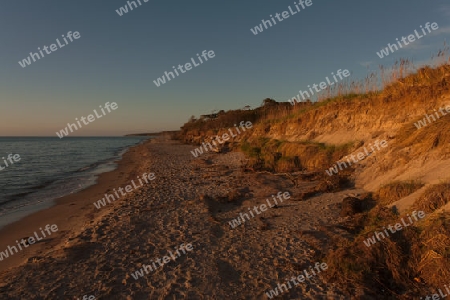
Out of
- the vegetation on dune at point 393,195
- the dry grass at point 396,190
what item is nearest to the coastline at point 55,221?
the vegetation on dune at point 393,195

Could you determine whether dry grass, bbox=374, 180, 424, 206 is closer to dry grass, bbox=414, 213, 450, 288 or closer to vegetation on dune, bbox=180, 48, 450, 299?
vegetation on dune, bbox=180, 48, 450, 299

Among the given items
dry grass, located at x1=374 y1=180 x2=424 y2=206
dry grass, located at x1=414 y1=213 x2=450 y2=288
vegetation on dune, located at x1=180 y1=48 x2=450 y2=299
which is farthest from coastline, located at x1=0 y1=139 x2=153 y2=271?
dry grass, located at x1=374 y1=180 x2=424 y2=206

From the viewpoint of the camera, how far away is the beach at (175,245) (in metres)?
4.24

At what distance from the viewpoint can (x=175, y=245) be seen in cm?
573

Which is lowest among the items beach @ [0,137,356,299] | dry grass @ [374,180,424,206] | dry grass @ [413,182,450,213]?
dry grass @ [374,180,424,206]

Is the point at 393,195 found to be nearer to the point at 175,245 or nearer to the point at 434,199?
the point at 434,199

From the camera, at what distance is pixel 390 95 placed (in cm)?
1146

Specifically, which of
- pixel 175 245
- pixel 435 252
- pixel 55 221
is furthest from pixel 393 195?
pixel 55 221

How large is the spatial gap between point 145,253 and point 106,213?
3.55 metres

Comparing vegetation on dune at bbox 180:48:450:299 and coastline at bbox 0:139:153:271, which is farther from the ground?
coastline at bbox 0:139:153:271

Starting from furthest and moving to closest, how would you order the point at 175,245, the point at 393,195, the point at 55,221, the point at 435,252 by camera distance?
the point at 55,221, the point at 393,195, the point at 175,245, the point at 435,252

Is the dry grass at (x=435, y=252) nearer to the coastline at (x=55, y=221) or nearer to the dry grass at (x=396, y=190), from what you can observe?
the dry grass at (x=396, y=190)

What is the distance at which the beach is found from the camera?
4238 millimetres

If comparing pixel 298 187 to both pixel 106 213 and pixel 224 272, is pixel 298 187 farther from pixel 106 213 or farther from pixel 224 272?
pixel 106 213
